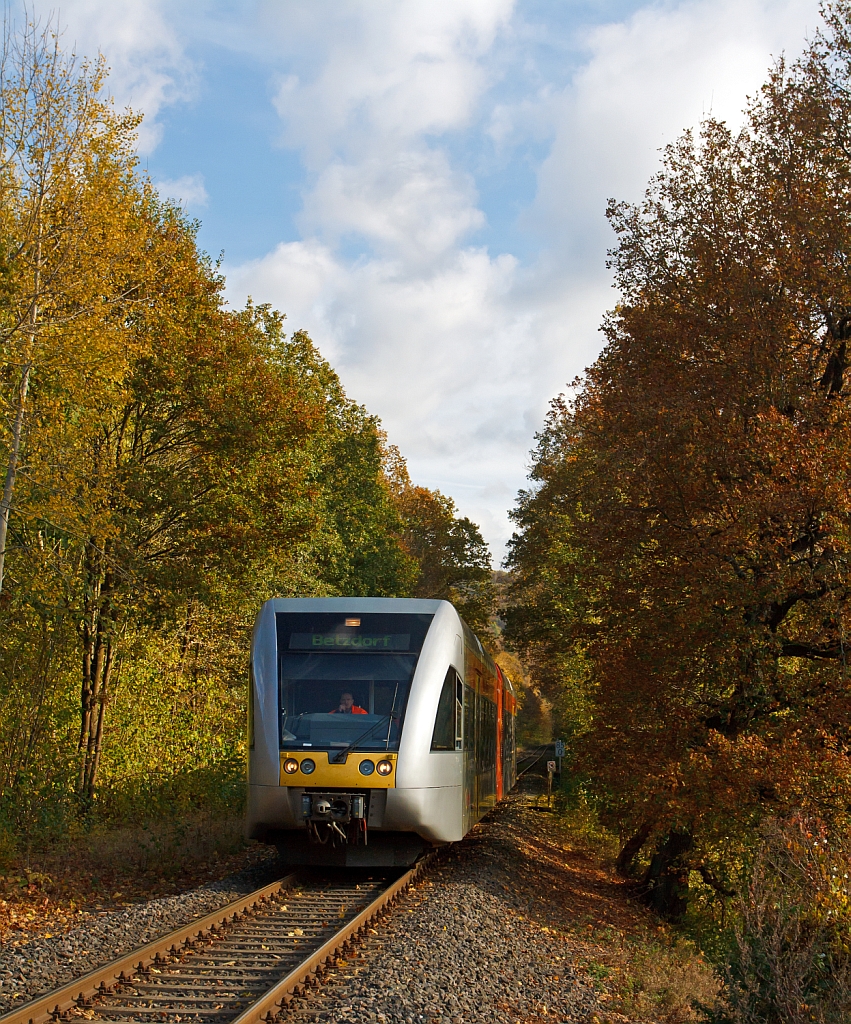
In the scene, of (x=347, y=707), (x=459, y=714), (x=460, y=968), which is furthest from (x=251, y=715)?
(x=460, y=968)

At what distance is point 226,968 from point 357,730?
3.68 m

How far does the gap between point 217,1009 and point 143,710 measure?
12.1 metres

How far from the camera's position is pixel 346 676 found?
11.1 m

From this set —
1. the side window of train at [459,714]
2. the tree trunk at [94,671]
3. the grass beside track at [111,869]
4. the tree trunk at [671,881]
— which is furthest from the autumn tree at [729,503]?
the tree trunk at [94,671]

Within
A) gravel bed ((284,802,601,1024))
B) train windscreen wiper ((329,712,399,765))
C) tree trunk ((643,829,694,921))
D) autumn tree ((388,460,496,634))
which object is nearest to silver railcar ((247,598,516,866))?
train windscreen wiper ((329,712,399,765))

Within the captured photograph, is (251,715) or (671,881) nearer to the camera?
(251,715)

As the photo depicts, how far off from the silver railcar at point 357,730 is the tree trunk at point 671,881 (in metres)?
4.36

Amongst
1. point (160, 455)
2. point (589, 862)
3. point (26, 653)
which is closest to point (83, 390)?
point (26, 653)

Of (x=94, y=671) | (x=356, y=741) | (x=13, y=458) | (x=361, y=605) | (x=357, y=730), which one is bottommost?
(x=356, y=741)

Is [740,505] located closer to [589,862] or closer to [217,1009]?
[217,1009]

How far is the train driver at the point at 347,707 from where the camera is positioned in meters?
10.9

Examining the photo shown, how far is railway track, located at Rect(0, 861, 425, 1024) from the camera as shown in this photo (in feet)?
20.1

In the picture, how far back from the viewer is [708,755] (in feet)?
39.8

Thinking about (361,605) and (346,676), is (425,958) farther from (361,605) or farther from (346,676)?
(361,605)
